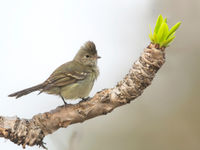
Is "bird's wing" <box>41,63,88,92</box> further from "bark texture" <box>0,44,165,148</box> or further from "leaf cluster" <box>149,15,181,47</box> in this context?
"leaf cluster" <box>149,15,181,47</box>

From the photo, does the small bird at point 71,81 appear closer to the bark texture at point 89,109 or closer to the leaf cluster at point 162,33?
the bark texture at point 89,109

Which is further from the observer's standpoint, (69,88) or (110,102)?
(69,88)

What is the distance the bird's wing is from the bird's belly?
72mm

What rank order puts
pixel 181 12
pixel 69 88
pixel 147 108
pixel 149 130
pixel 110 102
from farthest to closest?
pixel 181 12
pixel 147 108
pixel 149 130
pixel 69 88
pixel 110 102

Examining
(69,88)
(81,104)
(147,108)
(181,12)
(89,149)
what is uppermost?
(181,12)

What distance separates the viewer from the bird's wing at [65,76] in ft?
17.2

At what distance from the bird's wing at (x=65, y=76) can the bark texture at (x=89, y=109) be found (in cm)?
172

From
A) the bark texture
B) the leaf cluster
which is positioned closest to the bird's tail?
the bark texture

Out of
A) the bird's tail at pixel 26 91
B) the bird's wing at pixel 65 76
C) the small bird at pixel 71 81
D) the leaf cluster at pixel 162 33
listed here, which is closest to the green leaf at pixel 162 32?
the leaf cluster at pixel 162 33

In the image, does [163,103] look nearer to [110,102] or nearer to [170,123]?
[170,123]

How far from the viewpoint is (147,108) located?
6.33 m

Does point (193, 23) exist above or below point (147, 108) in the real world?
above

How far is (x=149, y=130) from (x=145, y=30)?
2183 millimetres

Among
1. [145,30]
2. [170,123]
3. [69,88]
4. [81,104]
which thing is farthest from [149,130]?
[81,104]
